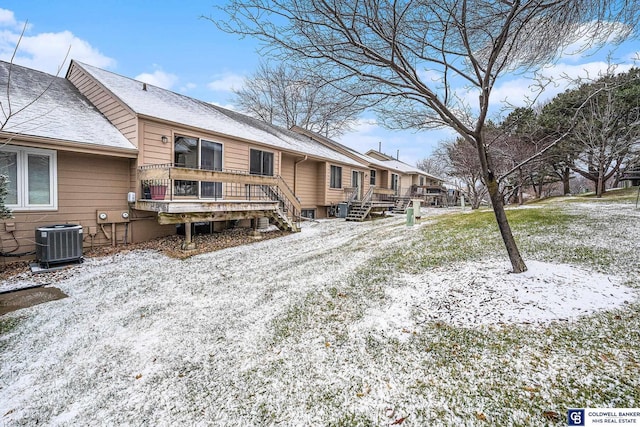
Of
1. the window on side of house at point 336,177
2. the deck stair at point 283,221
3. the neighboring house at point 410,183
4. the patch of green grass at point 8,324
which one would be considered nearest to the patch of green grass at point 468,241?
the deck stair at point 283,221

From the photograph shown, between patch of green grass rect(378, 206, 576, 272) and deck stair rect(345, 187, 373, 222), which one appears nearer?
patch of green grass rect(378, 206, 576, 272)

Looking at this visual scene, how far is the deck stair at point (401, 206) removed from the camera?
1833cm

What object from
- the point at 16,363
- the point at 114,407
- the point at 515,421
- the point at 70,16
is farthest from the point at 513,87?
the point at 70,16

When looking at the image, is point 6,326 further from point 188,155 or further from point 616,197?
point 616,197

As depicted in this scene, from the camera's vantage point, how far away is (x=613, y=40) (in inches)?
148

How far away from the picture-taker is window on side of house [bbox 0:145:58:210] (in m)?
6.01

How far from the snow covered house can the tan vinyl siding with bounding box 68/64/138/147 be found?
0.03m

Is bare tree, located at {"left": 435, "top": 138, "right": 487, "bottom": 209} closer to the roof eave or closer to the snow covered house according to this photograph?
the snow covered house

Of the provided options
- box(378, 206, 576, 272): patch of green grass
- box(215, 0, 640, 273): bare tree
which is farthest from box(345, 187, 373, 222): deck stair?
box(215, 0, 640, 273): bare tree

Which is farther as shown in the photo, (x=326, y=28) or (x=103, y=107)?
(x=103, y=107)

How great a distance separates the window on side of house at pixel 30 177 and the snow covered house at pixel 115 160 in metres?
0.02

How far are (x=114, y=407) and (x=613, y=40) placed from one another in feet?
23.1

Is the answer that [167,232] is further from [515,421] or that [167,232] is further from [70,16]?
[515,421]

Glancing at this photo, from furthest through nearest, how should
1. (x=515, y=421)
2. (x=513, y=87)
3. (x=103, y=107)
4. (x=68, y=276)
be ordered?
1. (x=103, y=107)
2. (x=68, y=276)
3. (x=513, y=87)
4. (x=515, y=421)
